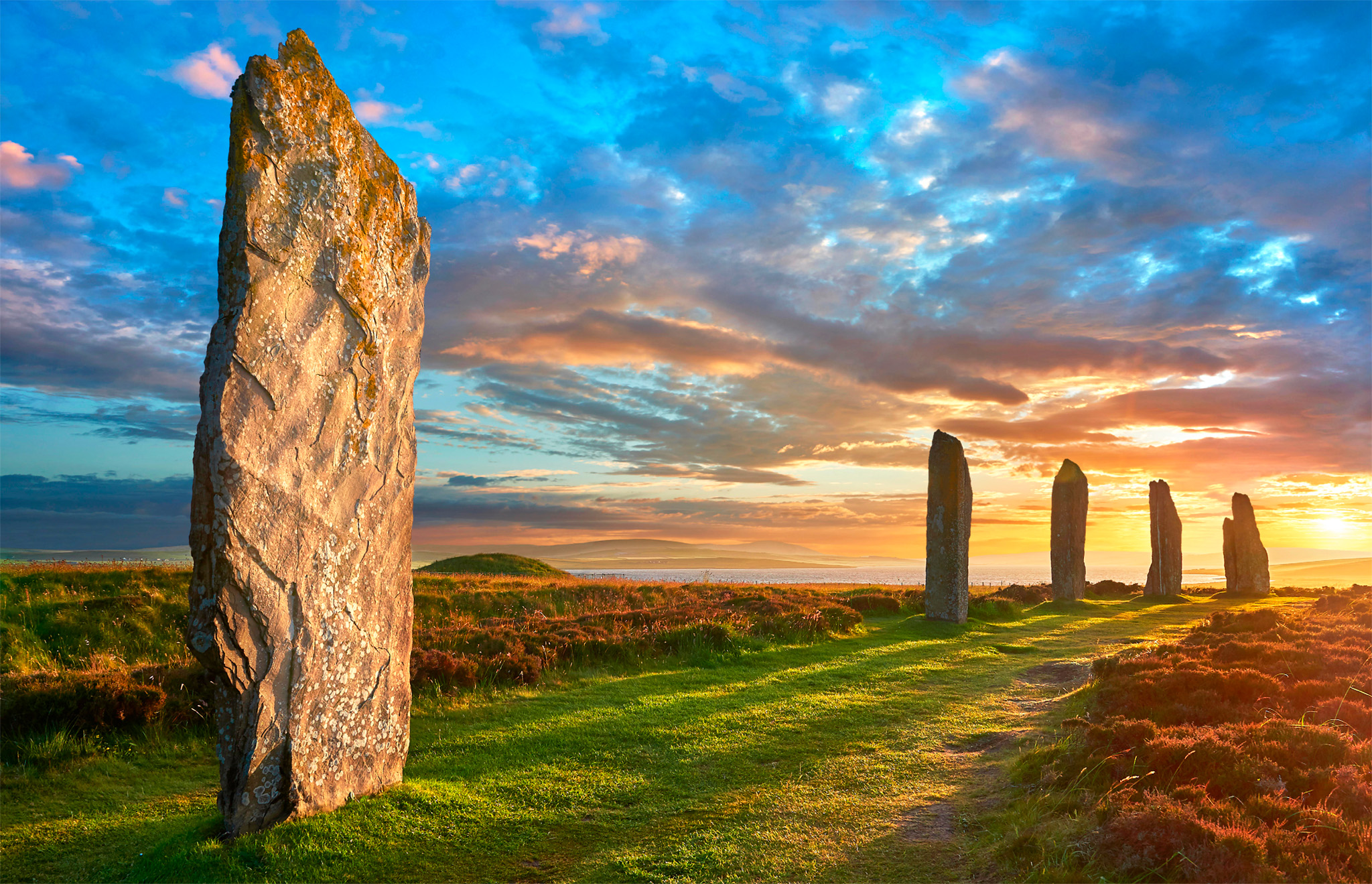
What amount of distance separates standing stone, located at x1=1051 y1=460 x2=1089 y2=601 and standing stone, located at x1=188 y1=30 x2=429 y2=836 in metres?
27.7

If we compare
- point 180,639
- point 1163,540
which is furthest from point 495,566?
point 1163,540

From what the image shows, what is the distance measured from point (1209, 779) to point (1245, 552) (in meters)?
32.0

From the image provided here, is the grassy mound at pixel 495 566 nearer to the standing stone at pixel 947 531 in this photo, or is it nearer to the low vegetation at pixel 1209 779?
the standing stone at pixel 947 531

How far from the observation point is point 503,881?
19.7 ft

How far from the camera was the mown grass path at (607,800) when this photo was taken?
20.1ft

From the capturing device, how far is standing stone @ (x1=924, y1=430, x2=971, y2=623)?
2028 centimetres

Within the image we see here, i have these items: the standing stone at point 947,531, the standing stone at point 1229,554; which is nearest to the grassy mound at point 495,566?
the standing stone at point 947,531

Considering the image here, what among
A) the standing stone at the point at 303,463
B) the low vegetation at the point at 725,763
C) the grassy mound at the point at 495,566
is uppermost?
the standing stone at the point at 303,463

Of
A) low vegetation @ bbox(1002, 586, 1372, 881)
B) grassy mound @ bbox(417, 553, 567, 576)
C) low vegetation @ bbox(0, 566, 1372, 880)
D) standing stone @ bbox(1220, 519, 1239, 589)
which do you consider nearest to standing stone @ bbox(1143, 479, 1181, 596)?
standing stone @ bbox(1220, 519, 1239, 589)

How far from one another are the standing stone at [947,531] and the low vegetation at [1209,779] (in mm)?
9899

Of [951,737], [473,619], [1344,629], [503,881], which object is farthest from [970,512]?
[503,881]

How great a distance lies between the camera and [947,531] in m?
20.7

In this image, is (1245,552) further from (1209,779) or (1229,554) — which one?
(1209,779)

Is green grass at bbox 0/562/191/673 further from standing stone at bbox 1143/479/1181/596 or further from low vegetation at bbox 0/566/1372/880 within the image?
standing stone at bbox 1143/479/1181/596
